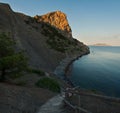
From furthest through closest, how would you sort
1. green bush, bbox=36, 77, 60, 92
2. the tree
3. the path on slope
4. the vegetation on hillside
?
the vegetation on hillside, green bush, bbox=36, 77, 60, 92, the tree, the path on slope

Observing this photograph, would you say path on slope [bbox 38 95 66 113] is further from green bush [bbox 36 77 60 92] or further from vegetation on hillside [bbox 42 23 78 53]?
vegetation on hillside [bbox 42 23 78 53]

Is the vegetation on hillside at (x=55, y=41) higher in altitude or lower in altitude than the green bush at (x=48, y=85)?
higher

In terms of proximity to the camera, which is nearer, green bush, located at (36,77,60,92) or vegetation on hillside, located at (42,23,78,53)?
green bush, located at (36,77,60,92)

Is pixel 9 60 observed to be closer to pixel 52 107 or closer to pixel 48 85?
pixel 48 85

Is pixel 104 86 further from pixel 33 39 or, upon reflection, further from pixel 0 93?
pixel 0 93

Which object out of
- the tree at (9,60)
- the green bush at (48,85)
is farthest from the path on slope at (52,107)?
the green bush at (48,85)

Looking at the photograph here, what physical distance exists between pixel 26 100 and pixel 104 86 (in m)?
35.0

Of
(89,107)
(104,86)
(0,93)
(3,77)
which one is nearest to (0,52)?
(3,77)

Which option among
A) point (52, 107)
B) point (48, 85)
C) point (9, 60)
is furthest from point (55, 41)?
point (52, 107)

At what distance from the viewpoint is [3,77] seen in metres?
22.4

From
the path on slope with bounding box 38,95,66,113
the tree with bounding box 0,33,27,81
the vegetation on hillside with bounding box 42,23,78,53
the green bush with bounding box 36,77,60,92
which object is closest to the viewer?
the path on slope with bounding box 38,95,66,113

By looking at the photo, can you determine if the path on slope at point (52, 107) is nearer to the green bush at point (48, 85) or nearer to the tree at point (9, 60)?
the tree at point (9, 60)

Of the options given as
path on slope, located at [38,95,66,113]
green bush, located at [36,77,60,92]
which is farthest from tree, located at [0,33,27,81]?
path on slope, located at [38,95,66,113]

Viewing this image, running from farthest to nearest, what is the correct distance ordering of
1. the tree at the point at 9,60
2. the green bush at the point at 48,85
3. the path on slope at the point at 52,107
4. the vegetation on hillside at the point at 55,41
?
1. the vegetation on hillside at the point at 55,41
2. the green bush at the point at 48,85
3. the tree at the point at 9,60
4. the path on slope at the point at 52,107
